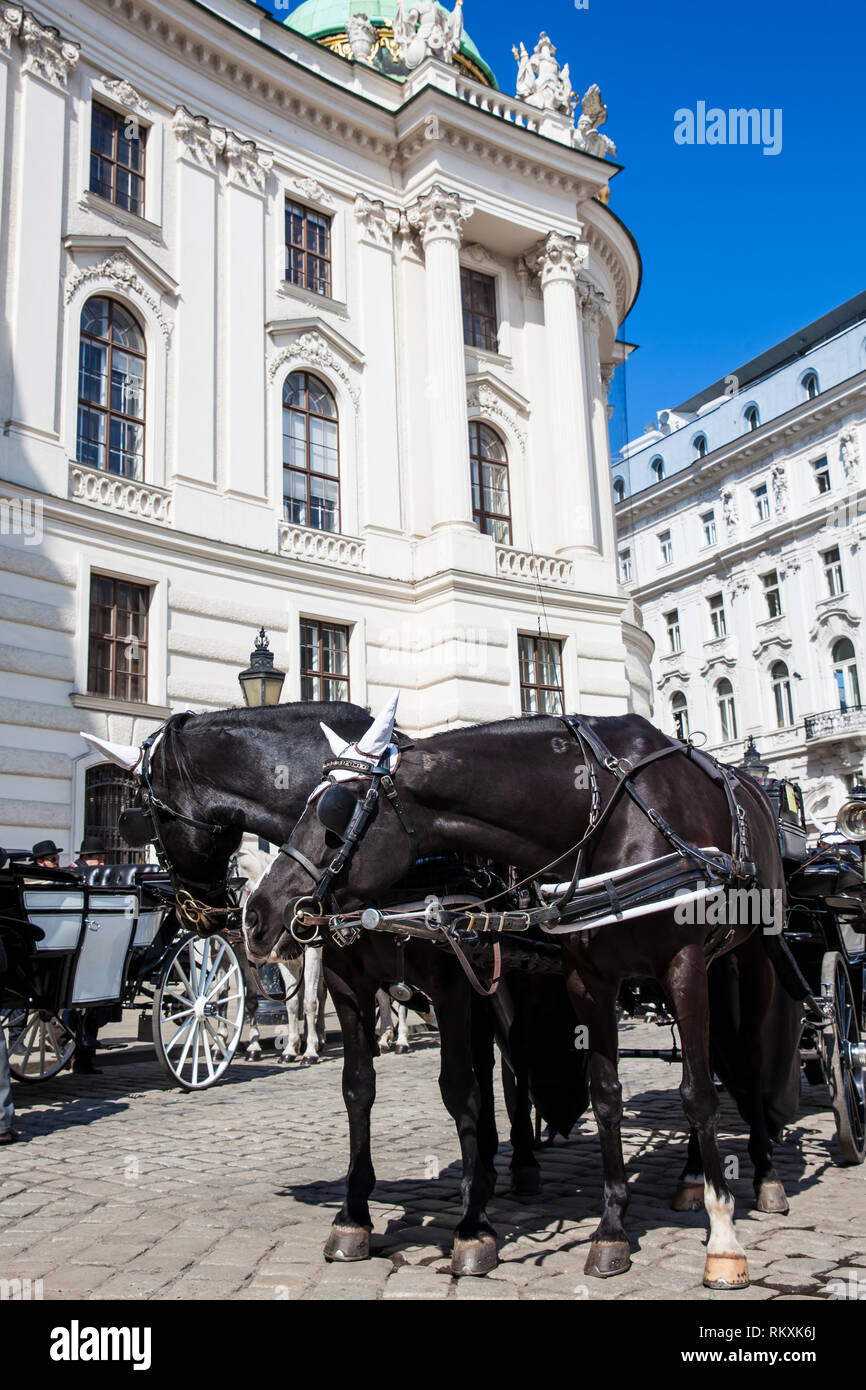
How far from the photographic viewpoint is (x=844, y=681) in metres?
42.2

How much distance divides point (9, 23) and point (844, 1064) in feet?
63.3

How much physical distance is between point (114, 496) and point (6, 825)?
5690mm

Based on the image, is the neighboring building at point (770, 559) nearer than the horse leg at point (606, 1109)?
No

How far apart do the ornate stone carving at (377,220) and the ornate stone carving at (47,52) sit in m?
6.47

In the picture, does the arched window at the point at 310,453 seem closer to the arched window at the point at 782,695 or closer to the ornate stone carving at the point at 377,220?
the ornate stone carving at the point at 377,220

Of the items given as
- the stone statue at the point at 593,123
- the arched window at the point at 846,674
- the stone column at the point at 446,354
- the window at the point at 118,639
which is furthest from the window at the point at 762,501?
the window at the point at 118,639

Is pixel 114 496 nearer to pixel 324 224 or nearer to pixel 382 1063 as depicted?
pixel 324 224

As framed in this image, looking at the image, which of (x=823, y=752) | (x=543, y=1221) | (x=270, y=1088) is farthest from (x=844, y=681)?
(x=543, y=1221)

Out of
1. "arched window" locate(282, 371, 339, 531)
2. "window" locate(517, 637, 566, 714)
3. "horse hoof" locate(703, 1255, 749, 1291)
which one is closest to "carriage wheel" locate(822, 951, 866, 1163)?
"horse hoof" locate(703, 1255, 749, 1291)

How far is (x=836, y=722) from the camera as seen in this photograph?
41406 millimetres

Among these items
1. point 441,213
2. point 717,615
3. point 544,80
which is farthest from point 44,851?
point 717,615

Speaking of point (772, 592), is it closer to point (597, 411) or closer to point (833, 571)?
point (833, 571)

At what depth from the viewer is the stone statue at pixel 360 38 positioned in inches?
1001

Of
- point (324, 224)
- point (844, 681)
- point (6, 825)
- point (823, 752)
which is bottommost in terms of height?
point (6, 825)
